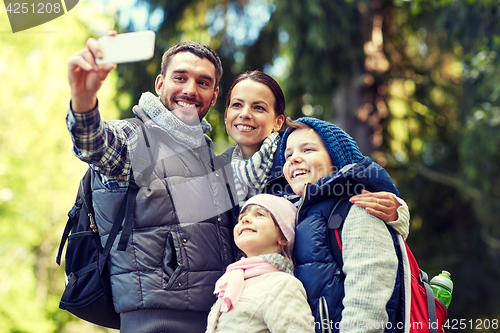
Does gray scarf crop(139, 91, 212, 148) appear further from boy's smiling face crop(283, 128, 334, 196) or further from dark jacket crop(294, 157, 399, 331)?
dark jacket crop(294, 157, 399, 331)

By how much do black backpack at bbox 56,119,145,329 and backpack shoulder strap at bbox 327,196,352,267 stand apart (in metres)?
0.86

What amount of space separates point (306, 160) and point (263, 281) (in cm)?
63

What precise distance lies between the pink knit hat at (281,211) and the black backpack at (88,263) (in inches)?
22.4

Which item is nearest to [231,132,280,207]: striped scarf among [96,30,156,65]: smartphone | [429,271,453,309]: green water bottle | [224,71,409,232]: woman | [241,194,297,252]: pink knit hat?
[224,71,409,232]: woman

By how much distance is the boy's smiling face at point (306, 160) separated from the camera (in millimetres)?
2256

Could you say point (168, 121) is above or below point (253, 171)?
above

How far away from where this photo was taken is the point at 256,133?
2.72 m

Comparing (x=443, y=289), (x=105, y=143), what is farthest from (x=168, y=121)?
(x=443, y=289)

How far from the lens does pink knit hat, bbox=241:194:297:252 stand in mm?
2135

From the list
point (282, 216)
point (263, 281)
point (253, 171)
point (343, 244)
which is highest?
point (253, 171)

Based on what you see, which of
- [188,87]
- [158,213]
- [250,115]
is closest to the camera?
[158,213]

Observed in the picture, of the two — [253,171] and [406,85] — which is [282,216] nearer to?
[253,171]

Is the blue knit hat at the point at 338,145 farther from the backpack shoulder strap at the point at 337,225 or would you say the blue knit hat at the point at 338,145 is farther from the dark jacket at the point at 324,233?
Answer: the backpack shoulder strap at the point at 337,225

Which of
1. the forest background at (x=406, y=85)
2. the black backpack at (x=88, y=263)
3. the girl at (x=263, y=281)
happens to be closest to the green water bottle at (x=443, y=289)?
the girl at (x=263, y=281)
